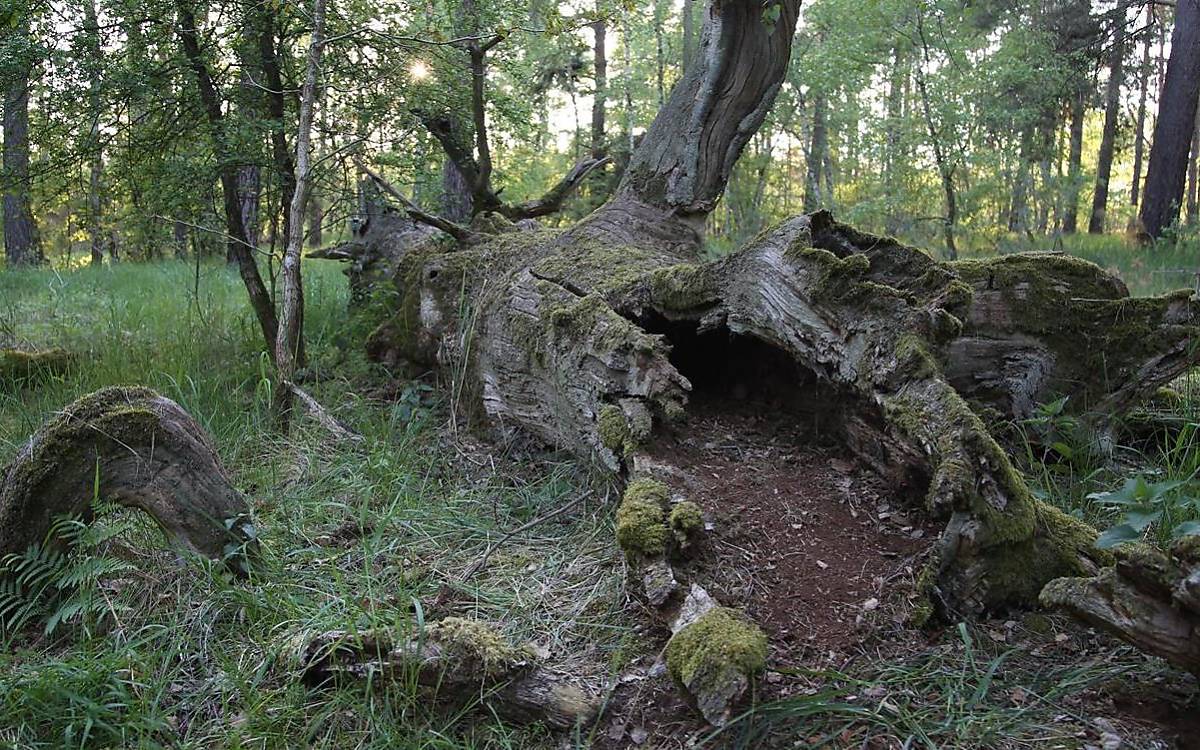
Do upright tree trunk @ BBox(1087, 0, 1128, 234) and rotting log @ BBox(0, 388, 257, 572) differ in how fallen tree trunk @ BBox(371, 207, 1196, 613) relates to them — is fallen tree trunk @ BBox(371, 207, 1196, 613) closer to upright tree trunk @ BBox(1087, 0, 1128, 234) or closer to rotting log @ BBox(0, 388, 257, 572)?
rotting log @ BBox(0, 388, 257, 572)

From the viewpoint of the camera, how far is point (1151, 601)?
1673 mm

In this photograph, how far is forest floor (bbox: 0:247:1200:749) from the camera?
76.5 inches

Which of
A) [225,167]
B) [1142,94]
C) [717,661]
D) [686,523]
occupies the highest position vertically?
[1142,94]

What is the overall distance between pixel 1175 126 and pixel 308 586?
472 inches

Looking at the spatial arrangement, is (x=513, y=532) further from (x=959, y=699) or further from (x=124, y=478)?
(x=959, y=699)

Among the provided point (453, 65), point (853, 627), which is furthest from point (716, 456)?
point (453, 65)

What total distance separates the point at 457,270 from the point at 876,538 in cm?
325

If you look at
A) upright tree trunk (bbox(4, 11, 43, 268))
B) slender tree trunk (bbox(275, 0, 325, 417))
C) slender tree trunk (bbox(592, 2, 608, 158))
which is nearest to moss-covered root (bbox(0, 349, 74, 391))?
upright tree trunk (bbox(4, 11, 43, 268))

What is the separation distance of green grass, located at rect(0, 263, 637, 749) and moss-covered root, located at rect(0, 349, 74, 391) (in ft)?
0.54

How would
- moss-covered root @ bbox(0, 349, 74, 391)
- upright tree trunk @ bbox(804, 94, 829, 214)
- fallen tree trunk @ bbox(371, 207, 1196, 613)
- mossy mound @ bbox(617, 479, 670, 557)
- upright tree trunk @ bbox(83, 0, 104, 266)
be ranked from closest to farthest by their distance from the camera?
fallen tree trunk @ bbox(371, 207, 1196, 613)
mossy mound @ bbox(617, 479, 670, 557)
upright tree trunk @ bbox(83, 0, 104, 266)
moss-covered root @ bbox(0, 349, 74, 391)
upright tree trunk @ bbox(804, 94, 829, 214)

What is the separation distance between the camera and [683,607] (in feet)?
7.32

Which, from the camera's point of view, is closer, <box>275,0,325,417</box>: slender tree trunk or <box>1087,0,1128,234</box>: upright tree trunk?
<box>275,0,325,417</box>: slender tree trunk

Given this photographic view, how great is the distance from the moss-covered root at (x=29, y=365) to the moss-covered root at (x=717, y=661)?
4800 millimetres

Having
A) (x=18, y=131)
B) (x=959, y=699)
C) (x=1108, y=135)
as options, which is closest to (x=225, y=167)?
(x=18, y=131)
